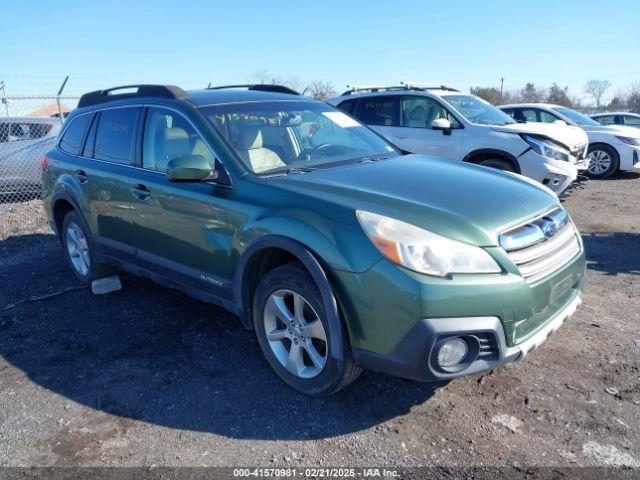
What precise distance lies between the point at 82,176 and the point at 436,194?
11.0 ft

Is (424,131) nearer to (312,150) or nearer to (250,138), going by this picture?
(312,150)

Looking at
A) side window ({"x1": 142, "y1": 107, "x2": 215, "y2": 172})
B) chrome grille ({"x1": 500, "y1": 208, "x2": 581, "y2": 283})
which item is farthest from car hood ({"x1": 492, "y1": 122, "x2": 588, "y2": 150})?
side window ({"x1": 142, "y1": 107, "x2": 215, "y2": 172})

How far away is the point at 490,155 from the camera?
25.5 ft

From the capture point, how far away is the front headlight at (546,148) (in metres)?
7.37

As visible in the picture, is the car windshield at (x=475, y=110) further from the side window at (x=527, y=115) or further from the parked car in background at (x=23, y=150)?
the parked car in background at (x=23, y=150)

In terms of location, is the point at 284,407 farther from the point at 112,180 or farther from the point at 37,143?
the point at 37,143

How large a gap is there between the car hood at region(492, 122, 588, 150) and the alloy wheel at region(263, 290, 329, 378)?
5746 millimetres

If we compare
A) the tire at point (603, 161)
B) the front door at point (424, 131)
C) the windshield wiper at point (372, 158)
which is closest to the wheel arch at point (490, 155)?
the front door at point (424, 131)

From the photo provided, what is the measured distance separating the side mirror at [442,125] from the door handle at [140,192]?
5.09 m

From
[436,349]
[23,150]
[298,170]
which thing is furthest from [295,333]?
[23,150]

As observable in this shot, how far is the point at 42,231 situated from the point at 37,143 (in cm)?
252

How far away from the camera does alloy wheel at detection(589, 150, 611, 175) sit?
1106 centimetres

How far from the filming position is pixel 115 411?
310 cm

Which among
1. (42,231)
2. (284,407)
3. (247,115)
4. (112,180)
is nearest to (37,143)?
(42,231)
